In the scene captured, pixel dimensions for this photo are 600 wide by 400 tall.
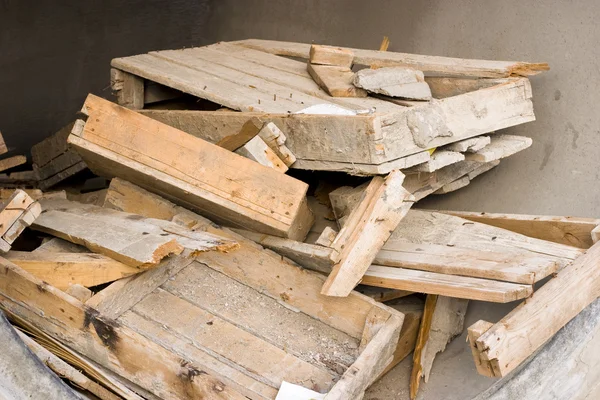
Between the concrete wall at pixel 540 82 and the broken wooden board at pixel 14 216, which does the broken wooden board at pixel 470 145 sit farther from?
the broken wooden board at pixel 14 216

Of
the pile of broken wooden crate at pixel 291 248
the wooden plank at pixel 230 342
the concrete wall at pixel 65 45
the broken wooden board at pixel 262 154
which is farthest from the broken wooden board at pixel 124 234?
the concrete wall at pixel 65 45

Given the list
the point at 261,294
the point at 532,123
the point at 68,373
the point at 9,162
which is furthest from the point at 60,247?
the point at 532,123

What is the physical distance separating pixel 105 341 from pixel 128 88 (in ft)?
6.40

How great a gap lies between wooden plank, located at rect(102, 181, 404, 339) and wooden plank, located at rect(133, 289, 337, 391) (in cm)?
25

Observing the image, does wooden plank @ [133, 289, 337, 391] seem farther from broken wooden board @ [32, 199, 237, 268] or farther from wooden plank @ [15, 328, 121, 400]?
wooden plank @ [15, 328, 121, 400]

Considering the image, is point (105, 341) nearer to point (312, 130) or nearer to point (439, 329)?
point (312, 130)

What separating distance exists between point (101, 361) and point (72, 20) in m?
4.24

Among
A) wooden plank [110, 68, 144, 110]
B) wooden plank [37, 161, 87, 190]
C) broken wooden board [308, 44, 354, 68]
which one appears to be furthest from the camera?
wooden plank [37, 161, 87, 190]

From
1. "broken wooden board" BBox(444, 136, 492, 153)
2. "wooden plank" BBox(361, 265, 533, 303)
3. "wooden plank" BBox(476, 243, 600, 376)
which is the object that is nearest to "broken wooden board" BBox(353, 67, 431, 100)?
"broken wooden board" BBox(444, 136, 492, 153)

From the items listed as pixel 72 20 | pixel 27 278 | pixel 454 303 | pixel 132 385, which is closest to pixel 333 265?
pixel 454 303

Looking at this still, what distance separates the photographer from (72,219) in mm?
3625

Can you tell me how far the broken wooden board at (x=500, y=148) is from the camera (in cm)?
356

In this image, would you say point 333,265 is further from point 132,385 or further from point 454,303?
point 132,385

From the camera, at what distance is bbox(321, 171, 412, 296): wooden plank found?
3082mm
